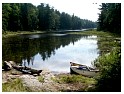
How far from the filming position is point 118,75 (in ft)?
36.2

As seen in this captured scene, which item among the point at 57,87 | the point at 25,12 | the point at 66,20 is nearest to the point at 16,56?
the point at 57,87

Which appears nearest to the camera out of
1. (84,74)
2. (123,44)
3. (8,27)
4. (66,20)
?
(123,44)

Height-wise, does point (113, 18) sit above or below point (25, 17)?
below

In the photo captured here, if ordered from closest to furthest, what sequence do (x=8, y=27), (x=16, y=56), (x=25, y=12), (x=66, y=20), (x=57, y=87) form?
(x=57, y=87) → (x=16, y=56) → (x=8, y=27) → (x=25, y=12) → (x=66, y=20)

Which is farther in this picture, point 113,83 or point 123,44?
point 113,83

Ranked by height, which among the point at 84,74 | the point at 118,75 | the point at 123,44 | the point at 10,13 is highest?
the point at 10,13

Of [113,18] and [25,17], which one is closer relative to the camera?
[113,18]

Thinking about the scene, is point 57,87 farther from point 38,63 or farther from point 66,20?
point 66,20

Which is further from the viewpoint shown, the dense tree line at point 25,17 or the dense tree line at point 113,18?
the dense tree line at point 25,17

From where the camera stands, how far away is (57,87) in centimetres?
1466

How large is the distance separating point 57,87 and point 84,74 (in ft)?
16.9

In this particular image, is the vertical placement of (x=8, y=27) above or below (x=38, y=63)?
above

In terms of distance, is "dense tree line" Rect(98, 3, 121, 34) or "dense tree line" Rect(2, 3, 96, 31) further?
"dense tree line" Rect(2, 3, 96, 31)

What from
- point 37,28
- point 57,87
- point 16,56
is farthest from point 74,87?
point 37,28
